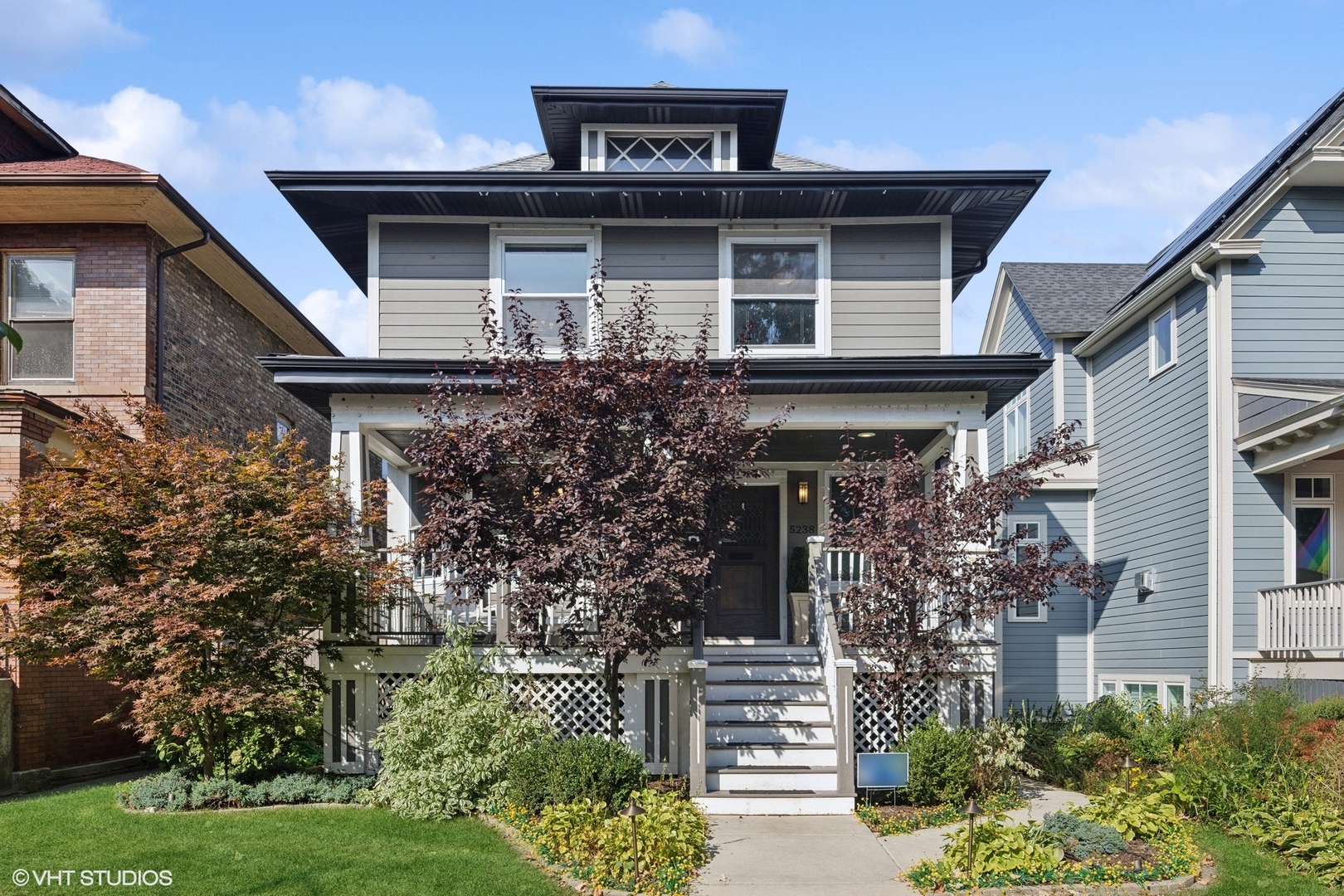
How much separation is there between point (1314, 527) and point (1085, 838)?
7.44m

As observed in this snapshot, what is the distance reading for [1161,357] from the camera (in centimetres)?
1548

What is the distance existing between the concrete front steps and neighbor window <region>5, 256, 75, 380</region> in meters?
9.49

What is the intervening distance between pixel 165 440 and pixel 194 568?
1.67 meters

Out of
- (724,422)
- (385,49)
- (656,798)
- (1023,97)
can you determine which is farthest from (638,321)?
(1023,97)

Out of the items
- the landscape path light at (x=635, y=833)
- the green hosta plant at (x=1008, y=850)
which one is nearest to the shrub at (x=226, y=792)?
the landscape path light at (x=635, y=833)

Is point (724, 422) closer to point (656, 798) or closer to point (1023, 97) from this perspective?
point (656, 798)

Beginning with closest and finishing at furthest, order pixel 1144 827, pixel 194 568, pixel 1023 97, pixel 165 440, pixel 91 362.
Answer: pixel 1144 827
pixel 194 568
pixel 165 440
pixel 1023 97
pixel 91 362

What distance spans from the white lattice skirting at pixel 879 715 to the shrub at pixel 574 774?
306 cm

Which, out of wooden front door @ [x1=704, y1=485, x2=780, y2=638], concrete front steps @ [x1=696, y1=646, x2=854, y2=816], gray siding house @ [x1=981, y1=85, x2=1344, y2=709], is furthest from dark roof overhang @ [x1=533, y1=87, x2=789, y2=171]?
concrete front steps @ [x1=696, y1=646, x2=854, y2=816]

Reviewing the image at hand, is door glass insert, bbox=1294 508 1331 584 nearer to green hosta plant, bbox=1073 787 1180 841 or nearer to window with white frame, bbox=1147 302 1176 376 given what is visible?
window with white frame, bbox=1147 302 1176 376

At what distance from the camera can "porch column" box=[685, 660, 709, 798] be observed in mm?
10398

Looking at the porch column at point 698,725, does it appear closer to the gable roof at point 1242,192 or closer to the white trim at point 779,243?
the white trim at point 779,243

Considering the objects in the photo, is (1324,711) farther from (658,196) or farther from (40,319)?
(40,319)

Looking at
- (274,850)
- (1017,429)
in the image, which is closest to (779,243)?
(1017,429)
